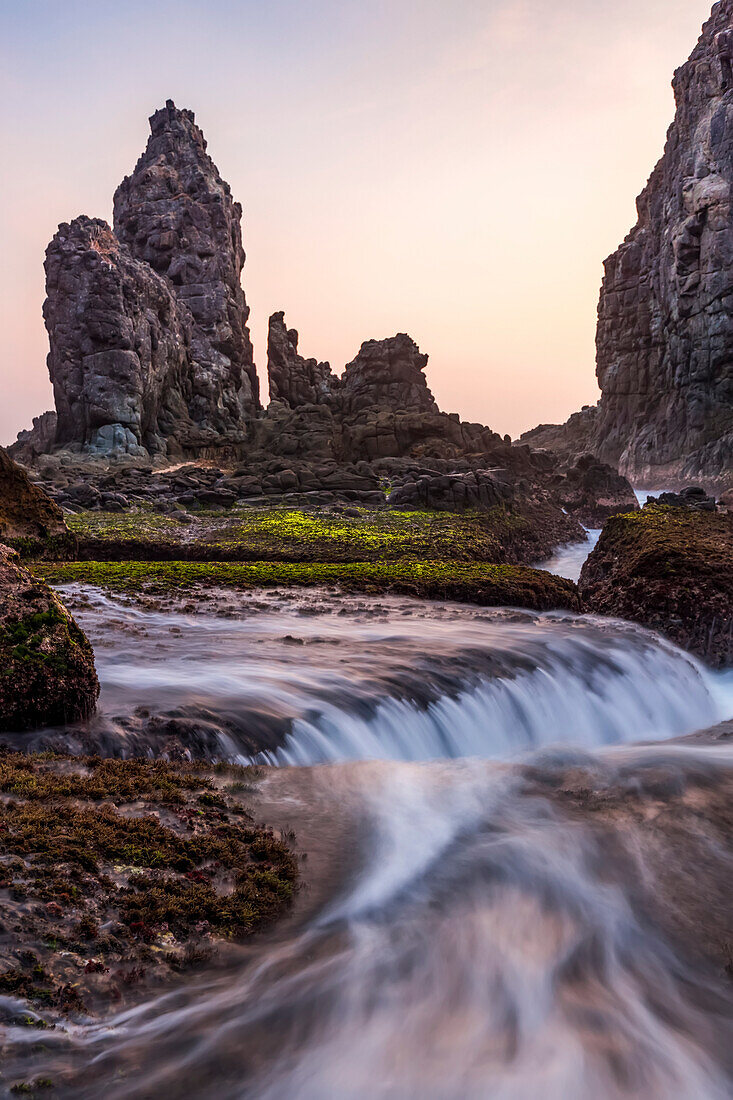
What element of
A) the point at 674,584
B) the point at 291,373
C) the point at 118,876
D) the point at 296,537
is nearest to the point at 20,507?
the point at 296,537

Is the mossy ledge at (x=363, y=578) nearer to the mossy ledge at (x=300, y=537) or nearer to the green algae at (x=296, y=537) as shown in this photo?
the mossy ledge at (x=300, y=537)

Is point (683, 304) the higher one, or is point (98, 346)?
point (683, 304)

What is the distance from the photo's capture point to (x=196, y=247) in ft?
342

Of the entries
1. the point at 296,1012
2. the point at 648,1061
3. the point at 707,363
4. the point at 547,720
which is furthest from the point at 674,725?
the point at 707,363

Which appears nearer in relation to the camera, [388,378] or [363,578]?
[363,578]

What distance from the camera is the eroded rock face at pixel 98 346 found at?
78.6 meters

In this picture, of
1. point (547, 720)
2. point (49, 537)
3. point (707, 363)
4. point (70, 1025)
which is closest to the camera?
point (70, 1025)

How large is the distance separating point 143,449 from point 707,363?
252ft

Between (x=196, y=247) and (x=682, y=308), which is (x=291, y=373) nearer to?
(x=196, y=247)

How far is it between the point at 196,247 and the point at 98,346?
33329 mm

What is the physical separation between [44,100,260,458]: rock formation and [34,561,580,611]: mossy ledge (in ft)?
198

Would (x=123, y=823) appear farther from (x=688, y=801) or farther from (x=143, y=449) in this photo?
(x=143, y=449)

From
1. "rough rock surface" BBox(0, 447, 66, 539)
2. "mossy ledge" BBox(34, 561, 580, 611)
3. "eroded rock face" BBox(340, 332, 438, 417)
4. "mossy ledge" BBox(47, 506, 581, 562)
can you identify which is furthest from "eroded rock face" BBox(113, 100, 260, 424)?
"mossy ledge" BBox(34, 561, 580, 611)

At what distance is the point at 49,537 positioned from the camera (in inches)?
851
